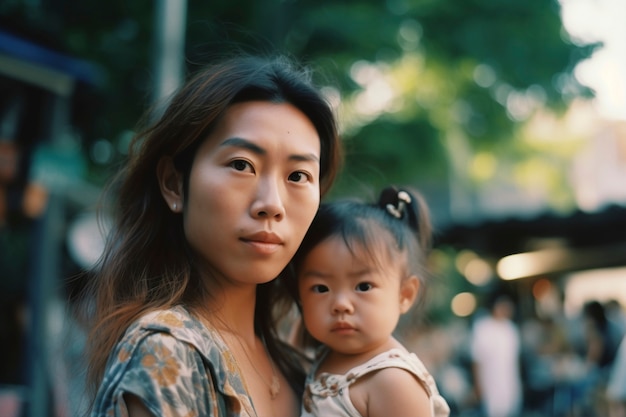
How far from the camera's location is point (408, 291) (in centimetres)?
228

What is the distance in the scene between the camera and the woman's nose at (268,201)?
5.93 feet

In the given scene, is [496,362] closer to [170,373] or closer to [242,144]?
[242,144]

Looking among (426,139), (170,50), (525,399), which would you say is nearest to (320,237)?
(170,50)

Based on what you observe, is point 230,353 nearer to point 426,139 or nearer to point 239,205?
point 239,205

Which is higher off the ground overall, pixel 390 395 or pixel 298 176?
pixel 298 176

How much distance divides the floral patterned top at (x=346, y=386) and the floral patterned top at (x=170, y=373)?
1.03ft

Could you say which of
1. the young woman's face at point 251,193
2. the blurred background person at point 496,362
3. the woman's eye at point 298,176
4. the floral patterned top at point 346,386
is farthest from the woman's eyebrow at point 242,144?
the blurred background person at point 496,362

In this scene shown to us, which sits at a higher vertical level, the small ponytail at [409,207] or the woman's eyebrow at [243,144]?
the woman's eyebrow at [243,144]

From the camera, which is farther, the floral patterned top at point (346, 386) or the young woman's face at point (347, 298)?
the young woman's face at point (347, 298)

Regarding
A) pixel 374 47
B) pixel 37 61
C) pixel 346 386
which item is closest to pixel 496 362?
pixel 374 47

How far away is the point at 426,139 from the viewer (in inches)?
416

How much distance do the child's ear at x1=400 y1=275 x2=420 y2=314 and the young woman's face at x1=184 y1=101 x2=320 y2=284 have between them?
466 millimetres

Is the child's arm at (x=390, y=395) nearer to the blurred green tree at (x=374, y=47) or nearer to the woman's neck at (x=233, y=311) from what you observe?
the woman's neck at (x=233, y=311)

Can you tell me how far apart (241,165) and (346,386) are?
0.62 meters
